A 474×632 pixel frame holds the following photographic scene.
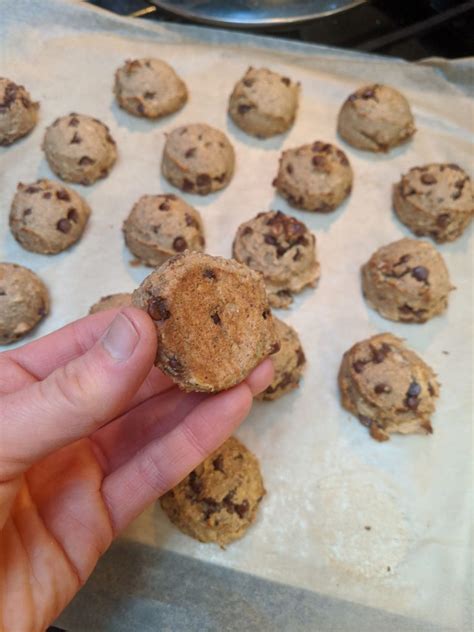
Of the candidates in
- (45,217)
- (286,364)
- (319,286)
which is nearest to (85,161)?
(45,217)

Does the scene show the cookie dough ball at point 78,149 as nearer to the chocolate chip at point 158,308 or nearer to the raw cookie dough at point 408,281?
the raw cookie dough at point 408,281

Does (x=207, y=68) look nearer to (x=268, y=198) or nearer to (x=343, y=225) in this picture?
(x=268, y=198)

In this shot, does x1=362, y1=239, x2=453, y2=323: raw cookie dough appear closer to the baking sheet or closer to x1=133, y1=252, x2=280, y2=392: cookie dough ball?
the baking sheet

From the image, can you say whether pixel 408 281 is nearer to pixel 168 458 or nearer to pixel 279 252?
pixel 279 252

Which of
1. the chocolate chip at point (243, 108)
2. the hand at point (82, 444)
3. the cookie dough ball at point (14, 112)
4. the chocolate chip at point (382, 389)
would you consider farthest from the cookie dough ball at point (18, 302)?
the chocolate chip at point (382, 389)

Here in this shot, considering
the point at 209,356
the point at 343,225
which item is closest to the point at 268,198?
the point at 343,225
